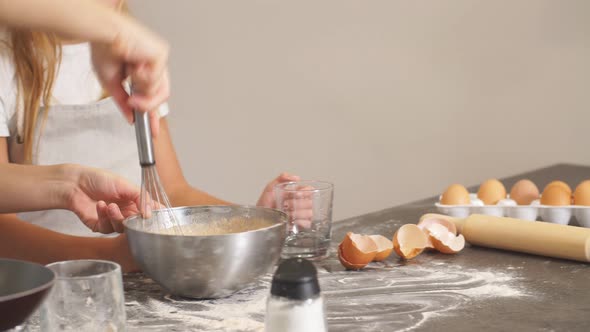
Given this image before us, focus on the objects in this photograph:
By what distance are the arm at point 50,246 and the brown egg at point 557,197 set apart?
75cm

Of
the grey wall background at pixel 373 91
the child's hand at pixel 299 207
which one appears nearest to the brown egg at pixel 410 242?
the child's hand at pixel 299 207

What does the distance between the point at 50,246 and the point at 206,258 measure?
0.45 metres

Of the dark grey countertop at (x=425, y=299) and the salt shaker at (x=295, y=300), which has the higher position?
the salt shaker at (x=295, y=300)

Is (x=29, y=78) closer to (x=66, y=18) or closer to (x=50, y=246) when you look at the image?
(x=50, y=246)

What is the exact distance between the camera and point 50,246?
1.31m

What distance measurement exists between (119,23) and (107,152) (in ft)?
2.71

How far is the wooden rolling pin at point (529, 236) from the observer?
46.5 inches

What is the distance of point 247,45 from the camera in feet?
10.3

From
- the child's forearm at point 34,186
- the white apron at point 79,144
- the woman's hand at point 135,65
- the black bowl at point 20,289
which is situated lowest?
the black bowl at point 20,289

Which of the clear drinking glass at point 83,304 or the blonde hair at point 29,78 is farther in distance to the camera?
the blonde hair at point 29,78

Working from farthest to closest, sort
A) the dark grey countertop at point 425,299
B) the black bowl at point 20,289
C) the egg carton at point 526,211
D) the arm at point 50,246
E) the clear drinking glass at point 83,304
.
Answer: the egg carton at point 526,211 < the arm at point 50,246 < the dark grey countertop at point 425,299 < the clear drinking glass at point 83,304 < the black bowl at point 20,289

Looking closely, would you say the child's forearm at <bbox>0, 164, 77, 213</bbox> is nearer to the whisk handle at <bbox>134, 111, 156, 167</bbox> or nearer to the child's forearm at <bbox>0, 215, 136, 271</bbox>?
the child's forearm at <bbox>0, 215, 136, 271</bbox>

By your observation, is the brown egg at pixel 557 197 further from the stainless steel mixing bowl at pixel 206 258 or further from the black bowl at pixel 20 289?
the black bowl at pixel 20 289

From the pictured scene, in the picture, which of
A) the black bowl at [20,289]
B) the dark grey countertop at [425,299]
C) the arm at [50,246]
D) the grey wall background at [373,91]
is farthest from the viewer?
the grey wall background at [373,91]
